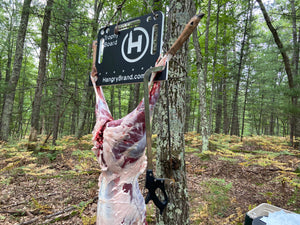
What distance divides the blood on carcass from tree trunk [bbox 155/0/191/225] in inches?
36.3

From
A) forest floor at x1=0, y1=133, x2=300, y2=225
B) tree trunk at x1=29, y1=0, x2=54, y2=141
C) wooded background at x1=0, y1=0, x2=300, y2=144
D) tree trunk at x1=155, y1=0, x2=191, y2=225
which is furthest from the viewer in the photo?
wooded background at x1=0, y1=0, x2=300, y2=144

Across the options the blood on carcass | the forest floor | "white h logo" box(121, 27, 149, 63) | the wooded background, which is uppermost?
the wooded background

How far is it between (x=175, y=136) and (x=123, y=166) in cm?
121

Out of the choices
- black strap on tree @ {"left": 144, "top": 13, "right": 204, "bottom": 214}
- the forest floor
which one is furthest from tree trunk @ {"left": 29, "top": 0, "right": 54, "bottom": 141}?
black strap on tree @ {"left": 144, "top": 13, "right": 204, "bottom": 214}

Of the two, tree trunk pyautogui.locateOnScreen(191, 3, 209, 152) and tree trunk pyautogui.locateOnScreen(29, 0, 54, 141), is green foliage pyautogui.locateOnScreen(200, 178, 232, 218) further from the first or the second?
tree trunk pyautogui.locateOnScreen(29, 0, 54, 141)

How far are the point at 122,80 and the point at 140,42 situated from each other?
0.31m

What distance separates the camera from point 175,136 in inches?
92.1

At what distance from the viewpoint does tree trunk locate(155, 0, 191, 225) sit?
2.24 metres

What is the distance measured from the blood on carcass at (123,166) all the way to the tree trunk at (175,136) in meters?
0.92

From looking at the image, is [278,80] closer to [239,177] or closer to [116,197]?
[239,177]

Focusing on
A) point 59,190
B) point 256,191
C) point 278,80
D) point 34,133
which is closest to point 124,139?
point 59,190

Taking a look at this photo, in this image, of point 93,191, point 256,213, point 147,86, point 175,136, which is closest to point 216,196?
point 256,213

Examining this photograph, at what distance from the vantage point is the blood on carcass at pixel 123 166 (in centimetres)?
119

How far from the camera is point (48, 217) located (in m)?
3.65
